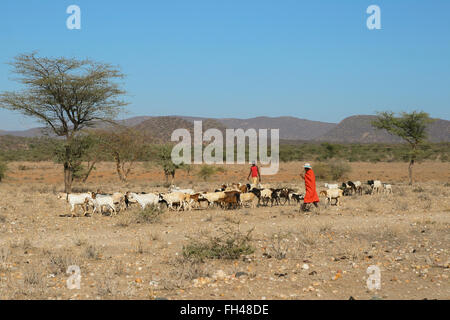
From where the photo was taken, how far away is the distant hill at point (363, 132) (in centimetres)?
12825

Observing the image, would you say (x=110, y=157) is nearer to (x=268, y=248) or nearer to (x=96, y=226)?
(x=96, y=226)

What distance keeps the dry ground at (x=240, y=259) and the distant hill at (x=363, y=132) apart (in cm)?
12153

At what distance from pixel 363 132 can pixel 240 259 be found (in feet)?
462

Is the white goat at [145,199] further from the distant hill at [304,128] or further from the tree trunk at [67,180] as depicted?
the distant hill at [304,128]

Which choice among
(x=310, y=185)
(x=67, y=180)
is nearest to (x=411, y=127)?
(x=310, y=185)

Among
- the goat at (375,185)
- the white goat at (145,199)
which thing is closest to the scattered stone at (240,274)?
the white goat at (145,199)

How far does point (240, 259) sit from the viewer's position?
816cm

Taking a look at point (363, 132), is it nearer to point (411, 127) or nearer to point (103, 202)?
point (411, 127)

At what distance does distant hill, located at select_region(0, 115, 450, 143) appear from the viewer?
96062 millimetres

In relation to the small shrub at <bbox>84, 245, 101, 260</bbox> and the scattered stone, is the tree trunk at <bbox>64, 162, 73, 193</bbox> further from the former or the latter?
the scattered stone

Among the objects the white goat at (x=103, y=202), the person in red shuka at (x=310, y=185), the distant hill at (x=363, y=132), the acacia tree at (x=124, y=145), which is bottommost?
the white goat at (x=103, y=202)

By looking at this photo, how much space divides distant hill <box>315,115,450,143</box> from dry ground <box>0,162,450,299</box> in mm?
121527

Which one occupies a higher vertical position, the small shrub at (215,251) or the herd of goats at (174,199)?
the herd of goats at (174,199)
